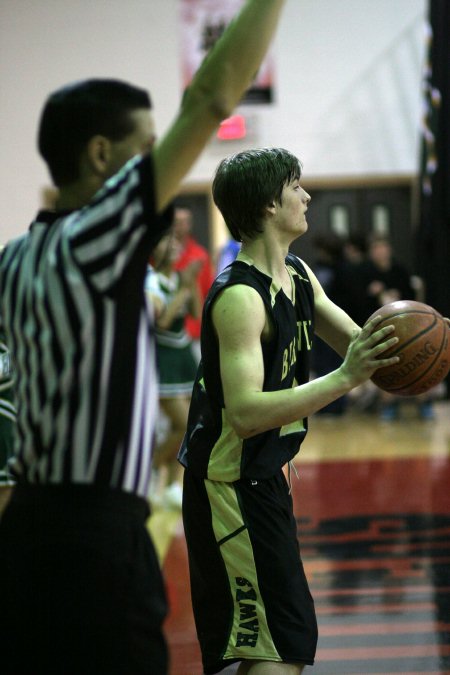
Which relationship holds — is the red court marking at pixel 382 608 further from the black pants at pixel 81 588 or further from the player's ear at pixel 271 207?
the black pants at pixel 81 588

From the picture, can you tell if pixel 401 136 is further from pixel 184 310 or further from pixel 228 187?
pixel 228 187

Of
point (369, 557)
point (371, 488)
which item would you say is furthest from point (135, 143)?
point (371, 488)

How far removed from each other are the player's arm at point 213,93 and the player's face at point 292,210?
0.96 metres

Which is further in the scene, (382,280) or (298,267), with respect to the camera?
(382,280)

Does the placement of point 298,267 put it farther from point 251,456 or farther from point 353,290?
point 353,290

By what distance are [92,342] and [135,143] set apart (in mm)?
394

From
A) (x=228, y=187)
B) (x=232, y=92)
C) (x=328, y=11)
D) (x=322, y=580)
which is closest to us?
(x=232, y=92)

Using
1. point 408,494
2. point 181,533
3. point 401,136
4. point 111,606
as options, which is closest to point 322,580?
point 181,533

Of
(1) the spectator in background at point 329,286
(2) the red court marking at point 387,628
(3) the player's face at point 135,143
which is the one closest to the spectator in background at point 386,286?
(1) the spectator in background at point 329,286

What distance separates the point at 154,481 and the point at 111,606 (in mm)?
5544

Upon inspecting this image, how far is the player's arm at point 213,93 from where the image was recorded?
1.54 metres

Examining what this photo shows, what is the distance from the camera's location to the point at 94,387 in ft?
5.35

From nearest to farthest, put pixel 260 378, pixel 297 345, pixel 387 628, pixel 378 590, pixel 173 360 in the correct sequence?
pixel 260 378 < pixel 297 345 < pixel 387 628 < pixel 378 590 < pixel 173 360

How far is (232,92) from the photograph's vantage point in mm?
1562
